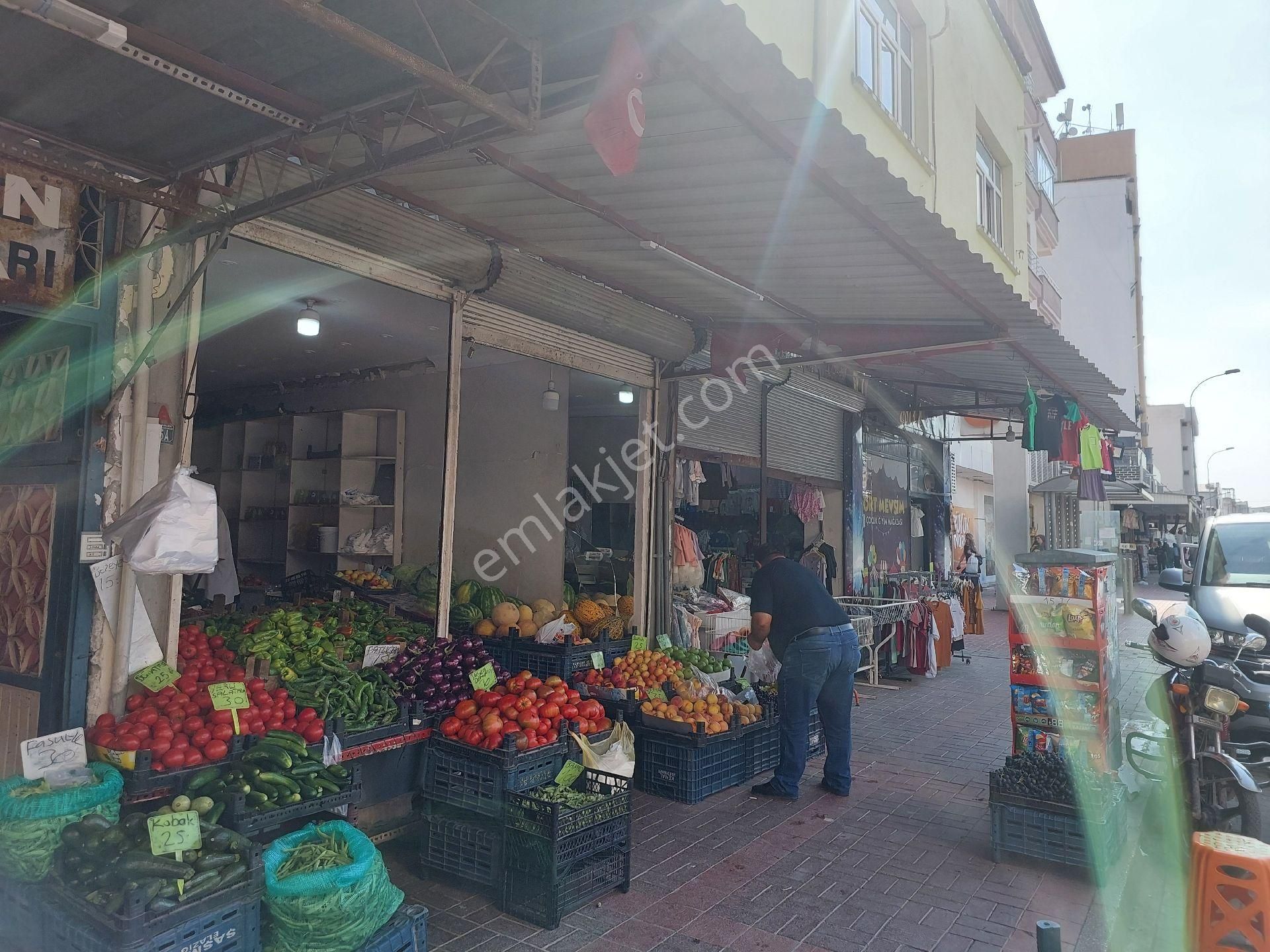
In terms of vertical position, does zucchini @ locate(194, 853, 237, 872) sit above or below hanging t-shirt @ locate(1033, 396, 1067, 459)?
below

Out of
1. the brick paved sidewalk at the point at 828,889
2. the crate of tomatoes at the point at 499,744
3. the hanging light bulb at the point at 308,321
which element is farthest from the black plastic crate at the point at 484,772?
the hanging light bulb at the point at 308,321

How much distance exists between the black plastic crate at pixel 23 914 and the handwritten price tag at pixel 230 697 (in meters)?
1.00

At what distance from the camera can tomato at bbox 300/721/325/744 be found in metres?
4.34

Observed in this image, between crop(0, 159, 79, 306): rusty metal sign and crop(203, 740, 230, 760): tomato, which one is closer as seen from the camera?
crop(0, 159, 79, 306): rusty metal sign

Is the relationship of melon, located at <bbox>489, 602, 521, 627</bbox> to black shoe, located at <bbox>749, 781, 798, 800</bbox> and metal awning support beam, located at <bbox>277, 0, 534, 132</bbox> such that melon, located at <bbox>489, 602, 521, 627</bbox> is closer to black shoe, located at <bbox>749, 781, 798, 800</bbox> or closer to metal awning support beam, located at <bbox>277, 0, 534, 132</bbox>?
black shoe, located at <bbox>749, 781, 798, 800</bbox>

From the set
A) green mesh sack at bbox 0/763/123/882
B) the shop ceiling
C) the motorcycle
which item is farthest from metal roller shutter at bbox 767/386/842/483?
green mesh sack at bbox 0/763/123/882

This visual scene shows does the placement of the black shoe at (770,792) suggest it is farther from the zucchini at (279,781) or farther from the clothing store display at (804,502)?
the clothing store display at (804,502)

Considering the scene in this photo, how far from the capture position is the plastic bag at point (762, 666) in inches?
321

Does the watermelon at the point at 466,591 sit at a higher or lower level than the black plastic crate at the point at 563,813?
higher

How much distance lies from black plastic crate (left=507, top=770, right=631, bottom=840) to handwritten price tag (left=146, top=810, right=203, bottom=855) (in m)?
1.58

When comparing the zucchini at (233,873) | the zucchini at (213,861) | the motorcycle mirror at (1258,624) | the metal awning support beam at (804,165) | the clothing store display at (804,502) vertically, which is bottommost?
the zucchini at (233,873)

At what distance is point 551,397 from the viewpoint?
27.2ft

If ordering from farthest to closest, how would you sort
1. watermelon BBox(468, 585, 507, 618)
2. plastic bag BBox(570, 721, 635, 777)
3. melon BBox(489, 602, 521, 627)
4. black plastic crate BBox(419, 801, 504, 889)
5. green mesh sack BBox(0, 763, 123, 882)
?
watermelon BBox(468, 585, 507, 618)
melon BBox(489, 602, 521, 627)
plastic bag BBox(570, 721, 635, 777)
black plastic crate BBox(419, 801, 504, 889)
green mesh sack BBox(0, 763, 123, 882)

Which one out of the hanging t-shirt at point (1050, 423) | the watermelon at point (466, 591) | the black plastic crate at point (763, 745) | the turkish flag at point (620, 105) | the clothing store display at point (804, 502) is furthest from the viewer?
the clothing store display at point (804, 502)
